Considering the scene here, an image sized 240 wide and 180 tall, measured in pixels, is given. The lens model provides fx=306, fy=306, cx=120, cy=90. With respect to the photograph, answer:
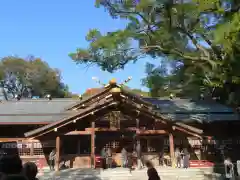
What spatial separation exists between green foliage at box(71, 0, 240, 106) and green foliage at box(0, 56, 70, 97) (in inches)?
1328

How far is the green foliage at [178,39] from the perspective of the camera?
41.1 ft

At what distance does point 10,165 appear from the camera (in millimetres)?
3406

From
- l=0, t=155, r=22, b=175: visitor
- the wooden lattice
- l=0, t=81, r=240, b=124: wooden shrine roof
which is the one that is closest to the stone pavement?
the wooden lattice

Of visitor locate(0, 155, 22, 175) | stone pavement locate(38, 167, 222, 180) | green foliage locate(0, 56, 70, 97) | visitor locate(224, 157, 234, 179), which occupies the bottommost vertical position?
stone pavement locate(38, 167, 222, 180)

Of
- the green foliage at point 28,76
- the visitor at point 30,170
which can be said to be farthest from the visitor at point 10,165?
the green foliage at point 28,76

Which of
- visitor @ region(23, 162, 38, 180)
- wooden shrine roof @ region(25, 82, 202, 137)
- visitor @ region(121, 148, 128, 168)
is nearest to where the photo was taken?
visitor @ region(23, 162, 38, 180)

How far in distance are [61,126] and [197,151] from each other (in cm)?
933

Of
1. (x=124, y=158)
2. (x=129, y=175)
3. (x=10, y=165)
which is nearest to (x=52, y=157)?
(x=124, y=158)

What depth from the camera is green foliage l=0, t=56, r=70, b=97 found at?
47062mm

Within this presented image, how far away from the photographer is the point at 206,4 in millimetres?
11883

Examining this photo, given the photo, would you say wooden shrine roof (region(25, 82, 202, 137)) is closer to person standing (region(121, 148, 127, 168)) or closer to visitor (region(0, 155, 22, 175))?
person standing (region(121, 148, 127, 168))

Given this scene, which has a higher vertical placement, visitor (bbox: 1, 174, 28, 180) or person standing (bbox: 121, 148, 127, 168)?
visitor (bbox: 1, 174, 28, 180)

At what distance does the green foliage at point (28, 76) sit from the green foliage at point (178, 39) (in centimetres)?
3372

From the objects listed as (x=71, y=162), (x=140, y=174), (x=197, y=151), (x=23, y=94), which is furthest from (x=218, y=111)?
(x=23, y=94)
